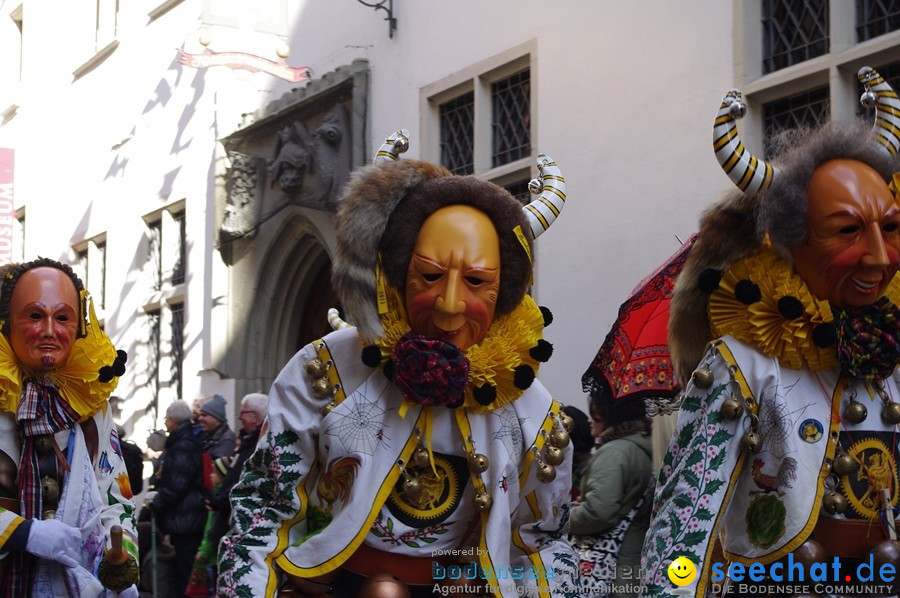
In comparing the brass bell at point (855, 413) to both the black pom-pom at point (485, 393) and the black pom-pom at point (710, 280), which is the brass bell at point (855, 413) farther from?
the black pom-pom at point (485, 393)

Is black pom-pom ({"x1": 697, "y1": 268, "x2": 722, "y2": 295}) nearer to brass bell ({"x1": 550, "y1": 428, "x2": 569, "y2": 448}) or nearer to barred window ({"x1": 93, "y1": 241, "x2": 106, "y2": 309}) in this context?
brass bell ({"x1": 550, "y1": 428, "x2": 569, "y2": 448})

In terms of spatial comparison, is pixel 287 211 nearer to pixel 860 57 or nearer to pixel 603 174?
pixel 603 174

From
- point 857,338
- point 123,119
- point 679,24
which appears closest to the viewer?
point 857,338

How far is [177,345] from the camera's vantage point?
14914 mm

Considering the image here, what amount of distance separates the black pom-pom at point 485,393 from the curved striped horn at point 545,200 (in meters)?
0.55

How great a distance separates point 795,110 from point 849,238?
4476mm

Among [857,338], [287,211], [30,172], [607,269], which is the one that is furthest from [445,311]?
[30,172]

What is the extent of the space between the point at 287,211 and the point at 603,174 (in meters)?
4.61

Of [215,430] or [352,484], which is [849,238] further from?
[215,430]

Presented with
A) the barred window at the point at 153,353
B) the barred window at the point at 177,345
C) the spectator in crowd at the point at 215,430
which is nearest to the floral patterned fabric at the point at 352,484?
the spectator in crowd at the point at 215,430

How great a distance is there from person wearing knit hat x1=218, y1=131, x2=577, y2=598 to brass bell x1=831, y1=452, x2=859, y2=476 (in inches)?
31.1

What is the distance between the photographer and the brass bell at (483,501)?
370 cm

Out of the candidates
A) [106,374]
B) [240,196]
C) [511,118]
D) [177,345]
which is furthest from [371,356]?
[177,345]

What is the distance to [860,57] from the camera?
720cm
